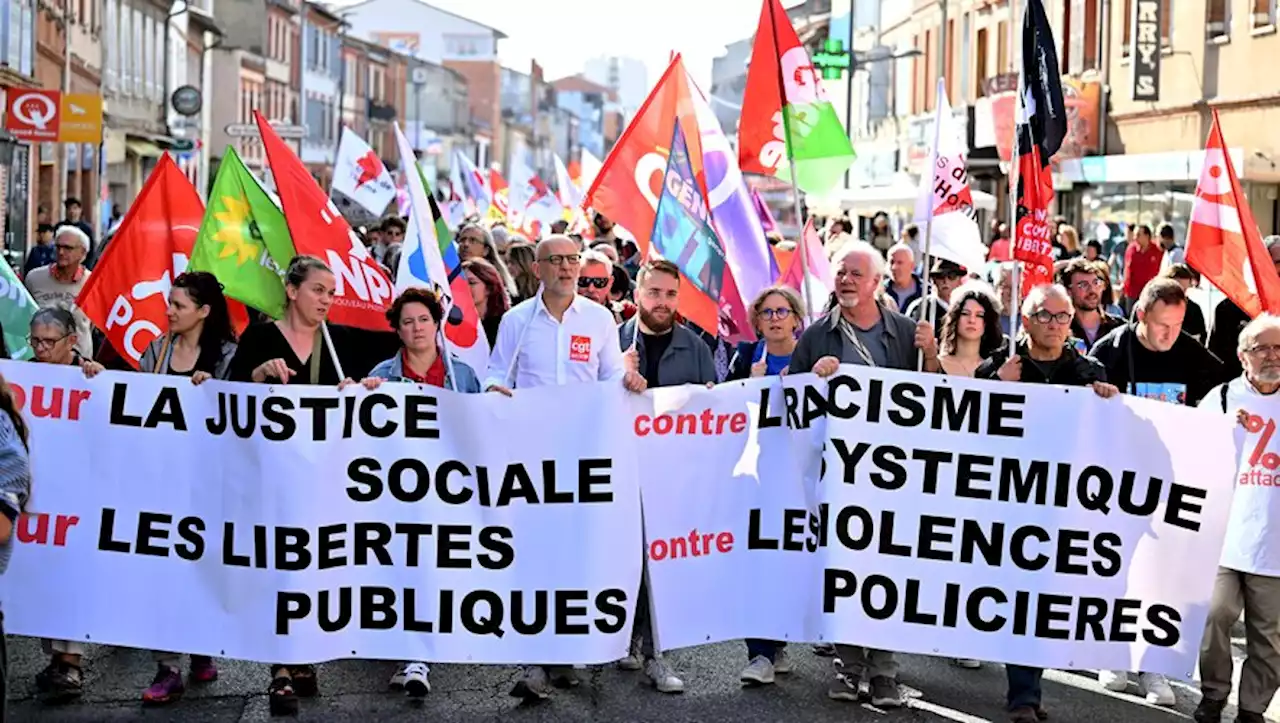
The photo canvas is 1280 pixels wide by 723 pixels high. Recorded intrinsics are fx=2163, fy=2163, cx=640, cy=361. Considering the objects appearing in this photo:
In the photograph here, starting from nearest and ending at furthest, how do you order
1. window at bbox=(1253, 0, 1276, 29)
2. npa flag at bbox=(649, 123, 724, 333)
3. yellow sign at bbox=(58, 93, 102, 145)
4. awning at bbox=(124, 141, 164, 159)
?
npa flag at bbox=(649, 123, 724, 333), yellow sign at bbox=(58, 93, 102, 145), window at bbox=(1253, 0, 1276, 29), awning at bbox=(124, 141, 164, 159)

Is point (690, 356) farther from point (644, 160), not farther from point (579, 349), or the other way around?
point (644, 160)

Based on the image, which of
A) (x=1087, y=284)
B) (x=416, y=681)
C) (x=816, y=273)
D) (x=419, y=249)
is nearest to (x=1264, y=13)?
(x=816, y=273)

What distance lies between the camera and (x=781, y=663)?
8.72 m

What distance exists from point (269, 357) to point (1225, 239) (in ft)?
15.3

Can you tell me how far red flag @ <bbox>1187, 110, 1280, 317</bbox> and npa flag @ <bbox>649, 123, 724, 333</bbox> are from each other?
87.2 inches

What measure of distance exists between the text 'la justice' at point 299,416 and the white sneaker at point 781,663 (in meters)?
1.75

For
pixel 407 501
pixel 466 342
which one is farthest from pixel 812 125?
pixel 407 501

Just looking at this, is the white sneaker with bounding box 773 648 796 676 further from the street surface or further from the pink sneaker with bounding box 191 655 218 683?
the pink sneaker with bounding box 191 655 218 683

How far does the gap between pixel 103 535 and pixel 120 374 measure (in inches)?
23.5

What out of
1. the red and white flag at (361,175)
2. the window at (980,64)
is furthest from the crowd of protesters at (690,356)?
the window at (980,64)

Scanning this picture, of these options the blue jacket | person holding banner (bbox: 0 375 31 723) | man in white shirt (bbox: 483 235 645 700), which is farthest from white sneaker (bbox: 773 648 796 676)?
person holding banner (bbox: 0 375 31 723)

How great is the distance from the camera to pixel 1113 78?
3684cm

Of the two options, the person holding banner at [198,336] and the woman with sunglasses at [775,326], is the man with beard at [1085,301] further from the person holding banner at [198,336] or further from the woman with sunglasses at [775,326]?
the person holding banner at [198,336]

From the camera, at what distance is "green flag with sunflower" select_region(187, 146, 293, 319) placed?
30.9 feet
